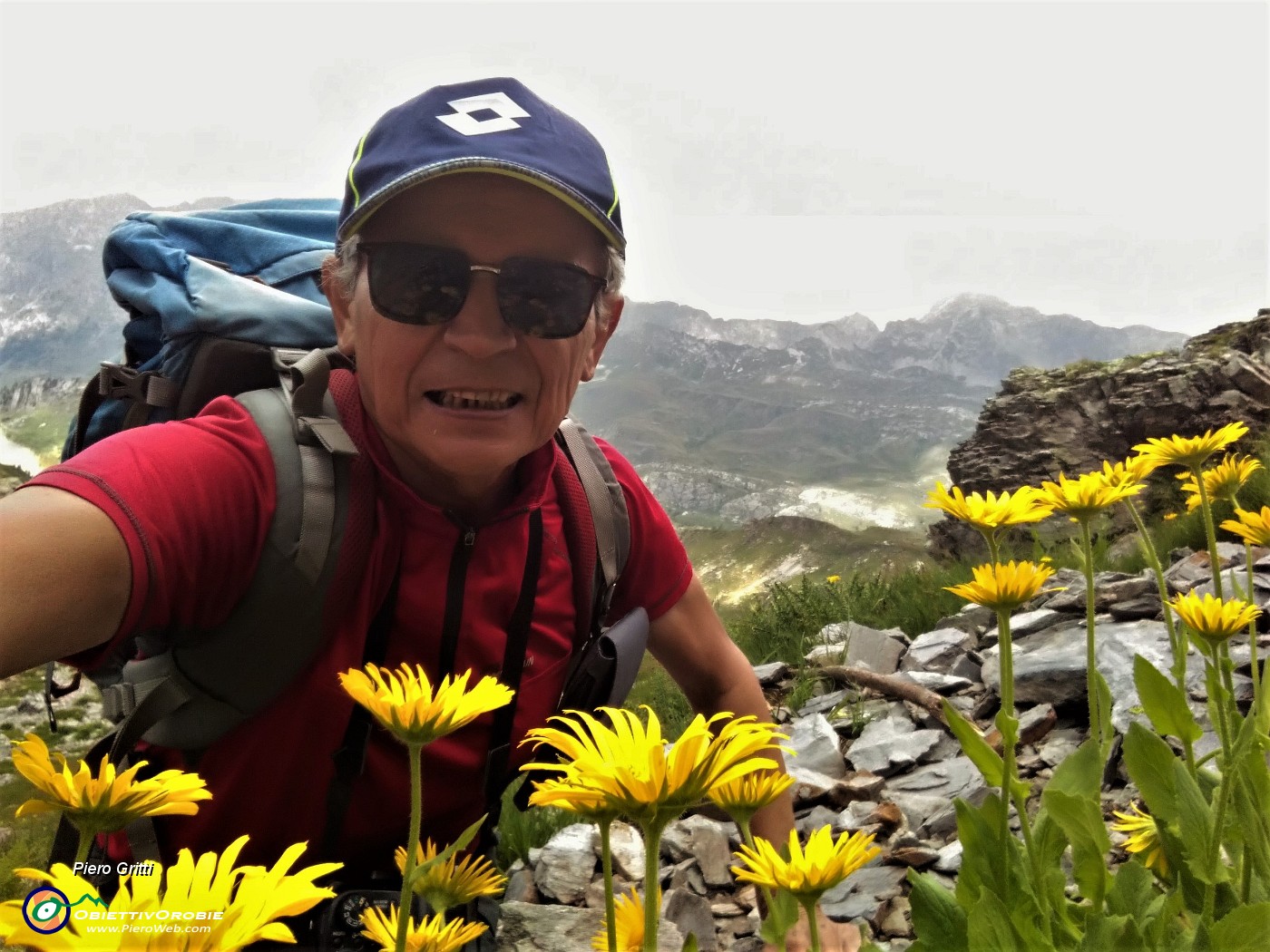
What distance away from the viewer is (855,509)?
196875mm

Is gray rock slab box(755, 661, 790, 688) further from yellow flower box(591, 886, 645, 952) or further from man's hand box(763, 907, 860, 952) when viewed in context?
yellow flower box(591, 886, 645, 952)

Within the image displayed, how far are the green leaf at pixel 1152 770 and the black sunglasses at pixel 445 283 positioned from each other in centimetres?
157

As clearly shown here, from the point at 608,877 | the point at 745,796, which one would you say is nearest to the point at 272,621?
the point at 745,796

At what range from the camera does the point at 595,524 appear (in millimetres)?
2574

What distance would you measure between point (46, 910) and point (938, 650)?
5.29m

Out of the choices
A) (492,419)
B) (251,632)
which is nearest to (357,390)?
(492,419)

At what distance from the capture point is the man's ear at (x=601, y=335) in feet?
8.44

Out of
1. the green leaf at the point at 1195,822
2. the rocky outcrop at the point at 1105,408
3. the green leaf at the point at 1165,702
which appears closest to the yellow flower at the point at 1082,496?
the green leaf at the point at 1165,702

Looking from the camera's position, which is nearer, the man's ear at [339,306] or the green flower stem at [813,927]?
the green flower stem at [813,927]

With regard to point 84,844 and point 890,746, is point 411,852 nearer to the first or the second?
point 84,844

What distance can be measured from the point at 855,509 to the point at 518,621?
202 meters

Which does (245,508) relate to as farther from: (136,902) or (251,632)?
(136,902)

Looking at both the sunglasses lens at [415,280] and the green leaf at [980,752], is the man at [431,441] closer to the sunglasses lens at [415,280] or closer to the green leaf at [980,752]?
the sunglasses lens at [415,280]

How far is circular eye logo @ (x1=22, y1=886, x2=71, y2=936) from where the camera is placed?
661 mm
